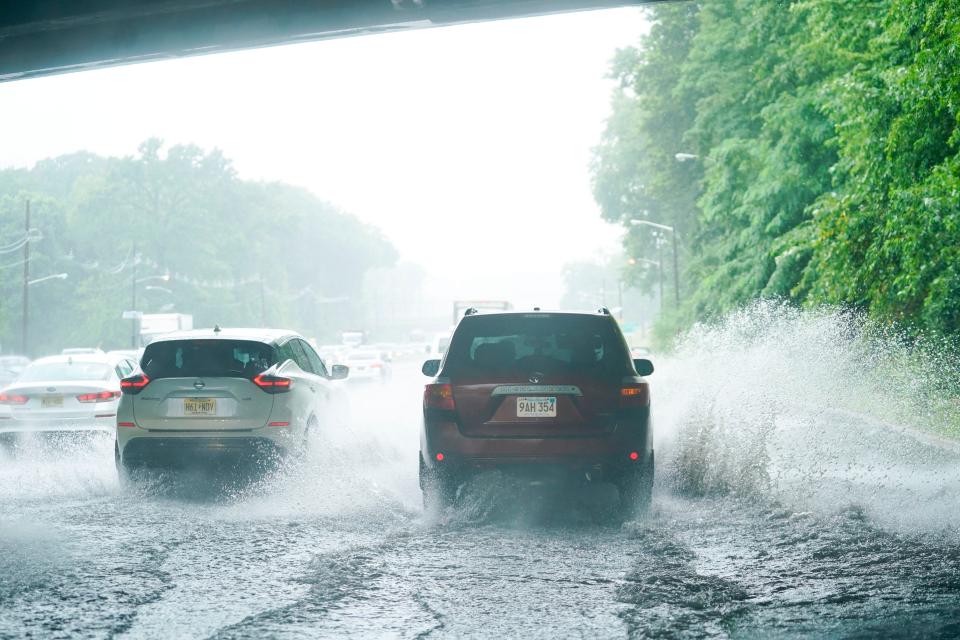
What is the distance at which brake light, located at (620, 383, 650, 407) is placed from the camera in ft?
29.2

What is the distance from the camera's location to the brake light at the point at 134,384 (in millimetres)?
10852

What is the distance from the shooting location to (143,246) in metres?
96.9

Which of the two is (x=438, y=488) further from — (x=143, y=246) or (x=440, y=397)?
(x=143, y=246)

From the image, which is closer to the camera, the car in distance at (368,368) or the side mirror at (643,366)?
the side mirror at (643,366)

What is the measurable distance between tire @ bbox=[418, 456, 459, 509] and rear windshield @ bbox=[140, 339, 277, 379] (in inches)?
107

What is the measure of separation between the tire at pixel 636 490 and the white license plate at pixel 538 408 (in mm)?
782

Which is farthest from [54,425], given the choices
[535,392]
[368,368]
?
[368,368]

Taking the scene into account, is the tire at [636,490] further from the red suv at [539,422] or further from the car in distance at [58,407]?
the car in distance at [58,407]

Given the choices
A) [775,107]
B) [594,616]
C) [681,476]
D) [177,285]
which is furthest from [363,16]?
[177,285]

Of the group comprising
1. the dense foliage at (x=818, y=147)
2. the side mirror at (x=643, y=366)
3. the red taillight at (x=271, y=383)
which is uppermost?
the dense foliage at (x=818, y=147)

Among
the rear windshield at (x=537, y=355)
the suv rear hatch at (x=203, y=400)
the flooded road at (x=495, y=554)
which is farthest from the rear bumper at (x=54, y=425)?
the rear windshield at (x=537, y=355)

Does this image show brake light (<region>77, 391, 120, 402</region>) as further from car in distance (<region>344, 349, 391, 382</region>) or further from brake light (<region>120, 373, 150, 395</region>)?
car in distance (<region>344, 349, 391, 382</region>)

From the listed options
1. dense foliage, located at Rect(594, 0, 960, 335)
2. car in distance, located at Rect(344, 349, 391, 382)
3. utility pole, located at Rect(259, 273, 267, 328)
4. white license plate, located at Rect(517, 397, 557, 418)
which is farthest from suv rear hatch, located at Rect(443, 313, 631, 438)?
utility pole, located at Rect(259, 273, 267, 328)

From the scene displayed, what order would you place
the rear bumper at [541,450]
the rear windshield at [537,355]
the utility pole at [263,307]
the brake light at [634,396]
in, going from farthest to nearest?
the utility pole at [263,307]
the rear windshield at [537,355]
the brake light at [634,396]
the rear bumper at [541,450]
